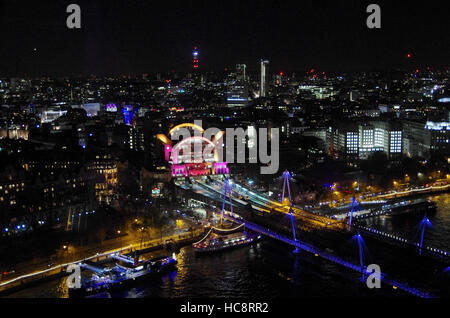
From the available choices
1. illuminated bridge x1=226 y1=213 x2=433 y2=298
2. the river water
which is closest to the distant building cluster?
the river water

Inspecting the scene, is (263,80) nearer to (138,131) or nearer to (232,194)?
(138,131)

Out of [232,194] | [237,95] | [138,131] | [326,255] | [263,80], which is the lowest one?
[326,255]

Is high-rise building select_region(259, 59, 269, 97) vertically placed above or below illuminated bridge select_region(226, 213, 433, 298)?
above

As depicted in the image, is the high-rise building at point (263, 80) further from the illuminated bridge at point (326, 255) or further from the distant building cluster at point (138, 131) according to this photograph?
the illuminated bridge at point (326, 255)

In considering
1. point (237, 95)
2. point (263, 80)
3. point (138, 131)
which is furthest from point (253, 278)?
point (263, 80)

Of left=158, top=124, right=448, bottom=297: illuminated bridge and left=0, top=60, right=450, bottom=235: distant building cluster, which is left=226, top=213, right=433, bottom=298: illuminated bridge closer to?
left=158, top=124, right=448, bottom=297: illuminated bridge

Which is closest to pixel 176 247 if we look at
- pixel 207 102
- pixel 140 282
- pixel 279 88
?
pixel 140 282

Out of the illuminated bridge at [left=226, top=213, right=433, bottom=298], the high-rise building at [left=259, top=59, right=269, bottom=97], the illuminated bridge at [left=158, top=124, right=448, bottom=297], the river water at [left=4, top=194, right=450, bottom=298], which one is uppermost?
the high-rise building at [left=259, top=59, right=269, bottom=97]

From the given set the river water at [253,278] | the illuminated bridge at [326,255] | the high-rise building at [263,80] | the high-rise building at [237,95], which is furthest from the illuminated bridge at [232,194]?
the high-rise building at [263,80]

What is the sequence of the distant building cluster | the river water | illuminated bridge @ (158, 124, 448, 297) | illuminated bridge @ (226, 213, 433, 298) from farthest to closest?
1. the distant building cluster
2. illuminated bridge @ (158, 124, 448, 297)
3. the river water
4. illuminated bridge @ (226, 213, 433, 298)
